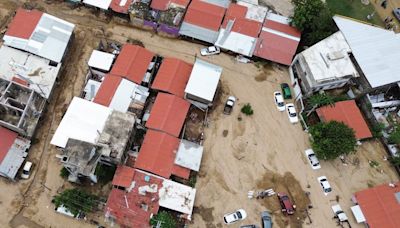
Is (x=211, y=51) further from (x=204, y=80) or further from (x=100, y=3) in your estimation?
(x=100, y=3)

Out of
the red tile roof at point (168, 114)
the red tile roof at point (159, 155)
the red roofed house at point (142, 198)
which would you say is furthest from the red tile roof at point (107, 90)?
the red roofed house at point (142, 198)

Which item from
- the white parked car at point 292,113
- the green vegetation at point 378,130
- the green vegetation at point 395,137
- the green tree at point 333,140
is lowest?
the green tree at point 333,140

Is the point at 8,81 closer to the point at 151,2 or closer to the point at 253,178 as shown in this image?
the point at 151,2

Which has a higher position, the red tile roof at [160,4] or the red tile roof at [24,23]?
the red tile roof at [160,4]

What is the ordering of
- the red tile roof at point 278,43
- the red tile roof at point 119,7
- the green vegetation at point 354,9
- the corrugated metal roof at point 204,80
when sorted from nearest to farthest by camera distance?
the corrugated metal roof at point 204,80 < the red tile roof at point 278,43 < the red tile roof at point 119,7 < the green vegetation at point 354,9

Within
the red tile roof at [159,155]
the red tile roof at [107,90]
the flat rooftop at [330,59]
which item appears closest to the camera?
the red tile roof at [159,155]

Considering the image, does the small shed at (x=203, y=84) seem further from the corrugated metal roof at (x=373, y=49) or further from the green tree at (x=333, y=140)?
the corrugated metal roof at (x=373, y=49)

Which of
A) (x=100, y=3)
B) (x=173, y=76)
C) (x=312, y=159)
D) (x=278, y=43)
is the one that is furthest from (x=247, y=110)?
(x=100, y=3)

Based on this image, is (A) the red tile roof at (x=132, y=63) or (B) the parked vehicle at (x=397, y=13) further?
(B) the parked vehicle at (x=397, y=13)
